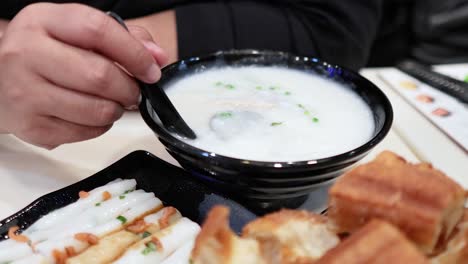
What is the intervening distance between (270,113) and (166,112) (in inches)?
8.1

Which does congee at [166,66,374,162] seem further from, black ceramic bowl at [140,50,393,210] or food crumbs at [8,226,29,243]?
food crumbs at [8,226,29,243]

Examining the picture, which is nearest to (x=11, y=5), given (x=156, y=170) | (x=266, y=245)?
(x=156, y=170)

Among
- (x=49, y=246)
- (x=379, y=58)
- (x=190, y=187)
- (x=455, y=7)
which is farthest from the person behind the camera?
(x=379, y=58)

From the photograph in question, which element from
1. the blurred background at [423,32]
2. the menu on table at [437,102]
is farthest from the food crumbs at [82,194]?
the blurred background at [423,32]

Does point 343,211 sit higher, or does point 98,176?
point 343,211

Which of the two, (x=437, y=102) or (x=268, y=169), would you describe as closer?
(x=268, y=169)

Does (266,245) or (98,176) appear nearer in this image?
(266,245)

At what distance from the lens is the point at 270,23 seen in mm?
1580

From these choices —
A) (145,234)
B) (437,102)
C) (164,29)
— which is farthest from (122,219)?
(437,102)

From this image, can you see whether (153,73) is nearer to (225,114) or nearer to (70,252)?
(225,114)

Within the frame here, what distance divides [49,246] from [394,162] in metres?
0.50

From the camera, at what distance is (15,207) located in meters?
0.90

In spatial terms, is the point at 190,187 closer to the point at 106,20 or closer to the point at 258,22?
the point at 106,20

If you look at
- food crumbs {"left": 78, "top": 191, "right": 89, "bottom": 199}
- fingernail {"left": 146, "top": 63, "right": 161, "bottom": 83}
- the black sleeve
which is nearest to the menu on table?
the black sleeve
